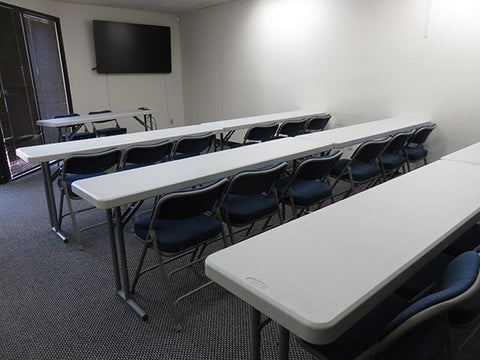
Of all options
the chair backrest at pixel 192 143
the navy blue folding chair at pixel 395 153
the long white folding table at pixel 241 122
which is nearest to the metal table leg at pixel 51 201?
the chair backrest at pixel 192 143

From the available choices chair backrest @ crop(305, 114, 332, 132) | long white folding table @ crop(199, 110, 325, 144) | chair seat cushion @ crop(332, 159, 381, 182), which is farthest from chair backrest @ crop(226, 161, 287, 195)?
chair backrest @ crop(305, 114, 332, 132)

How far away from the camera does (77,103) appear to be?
6.45 metres

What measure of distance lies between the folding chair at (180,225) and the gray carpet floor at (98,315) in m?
0.14

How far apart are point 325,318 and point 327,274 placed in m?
0.20

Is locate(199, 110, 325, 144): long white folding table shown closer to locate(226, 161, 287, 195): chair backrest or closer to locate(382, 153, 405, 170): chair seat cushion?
locate(382, 153, 405, 170): chair seat cushion

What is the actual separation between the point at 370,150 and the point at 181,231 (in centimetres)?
190

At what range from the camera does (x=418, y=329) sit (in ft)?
3.13

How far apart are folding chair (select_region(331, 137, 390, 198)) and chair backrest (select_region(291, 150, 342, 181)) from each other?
1.53 feet

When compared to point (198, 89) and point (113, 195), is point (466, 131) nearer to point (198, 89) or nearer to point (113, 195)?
point (113, 195)

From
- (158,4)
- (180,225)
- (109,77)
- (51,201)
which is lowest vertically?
(51,201)

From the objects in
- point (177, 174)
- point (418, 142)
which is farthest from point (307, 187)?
point (418, 142)

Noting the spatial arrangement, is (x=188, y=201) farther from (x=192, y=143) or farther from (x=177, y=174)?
(x=192, y=143)

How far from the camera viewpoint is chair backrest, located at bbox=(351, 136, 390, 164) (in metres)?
2.94

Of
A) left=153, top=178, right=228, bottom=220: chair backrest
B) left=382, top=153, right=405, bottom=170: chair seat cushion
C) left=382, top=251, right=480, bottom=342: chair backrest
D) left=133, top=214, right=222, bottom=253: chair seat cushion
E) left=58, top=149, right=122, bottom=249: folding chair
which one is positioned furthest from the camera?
left=382, top=153, right=405, bottom=170: chair seat cushion
